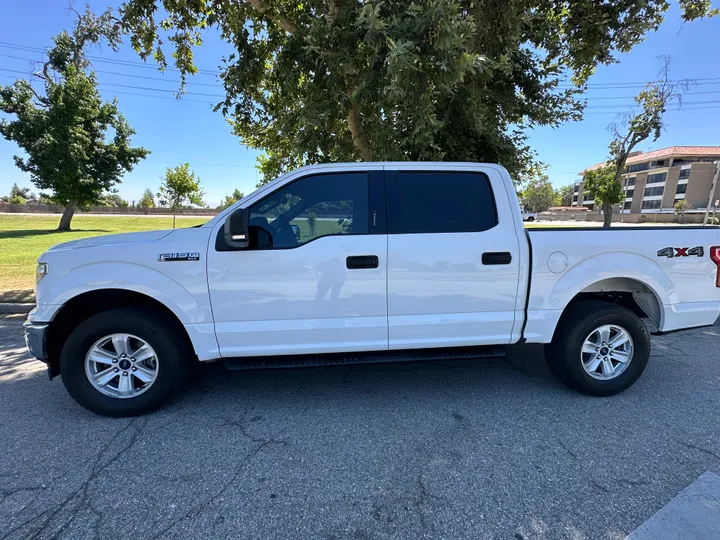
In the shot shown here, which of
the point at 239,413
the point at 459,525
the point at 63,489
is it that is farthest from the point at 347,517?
the point at 63,489

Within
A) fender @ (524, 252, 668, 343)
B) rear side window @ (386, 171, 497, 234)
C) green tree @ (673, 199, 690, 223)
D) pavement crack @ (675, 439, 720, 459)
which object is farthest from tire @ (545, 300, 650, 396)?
green tree @ (673, 199, 690, 223)

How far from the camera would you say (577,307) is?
345 cm

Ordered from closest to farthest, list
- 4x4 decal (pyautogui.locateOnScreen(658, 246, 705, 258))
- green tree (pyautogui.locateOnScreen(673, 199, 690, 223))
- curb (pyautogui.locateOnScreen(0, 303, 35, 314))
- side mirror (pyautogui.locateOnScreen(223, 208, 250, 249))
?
side mirror (pyautogui.locateOnScreen(223, 208, 250, 249))
4x4 decal (pyautogui.locateOnScreen(658, 246, 705, 258))
curb (pyautogui.locateOnScreen(0, 303, 35, 314))
green tree (pyautogui.locateOnScreen(673, 199, 690, 223))

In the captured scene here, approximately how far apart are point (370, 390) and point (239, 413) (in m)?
1.18

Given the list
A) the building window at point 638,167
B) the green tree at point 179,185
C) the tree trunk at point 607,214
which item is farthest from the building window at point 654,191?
the green tree at point 179,185

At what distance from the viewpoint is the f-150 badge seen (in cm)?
295

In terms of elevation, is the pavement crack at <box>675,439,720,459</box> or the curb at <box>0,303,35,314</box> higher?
the curb at <box>0,303,35,314</box>

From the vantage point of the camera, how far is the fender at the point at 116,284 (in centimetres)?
294

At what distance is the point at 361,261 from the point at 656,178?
107 metres

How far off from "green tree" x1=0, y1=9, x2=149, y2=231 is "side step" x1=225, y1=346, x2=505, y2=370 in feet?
81.9

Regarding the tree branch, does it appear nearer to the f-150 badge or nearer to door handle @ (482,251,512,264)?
the f-150 badge

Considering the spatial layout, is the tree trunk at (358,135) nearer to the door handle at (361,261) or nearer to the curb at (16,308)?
the door handle at (361,261)

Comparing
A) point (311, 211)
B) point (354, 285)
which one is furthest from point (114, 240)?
point (354, 285)

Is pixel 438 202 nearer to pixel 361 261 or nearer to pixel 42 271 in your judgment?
pixel 361 261
